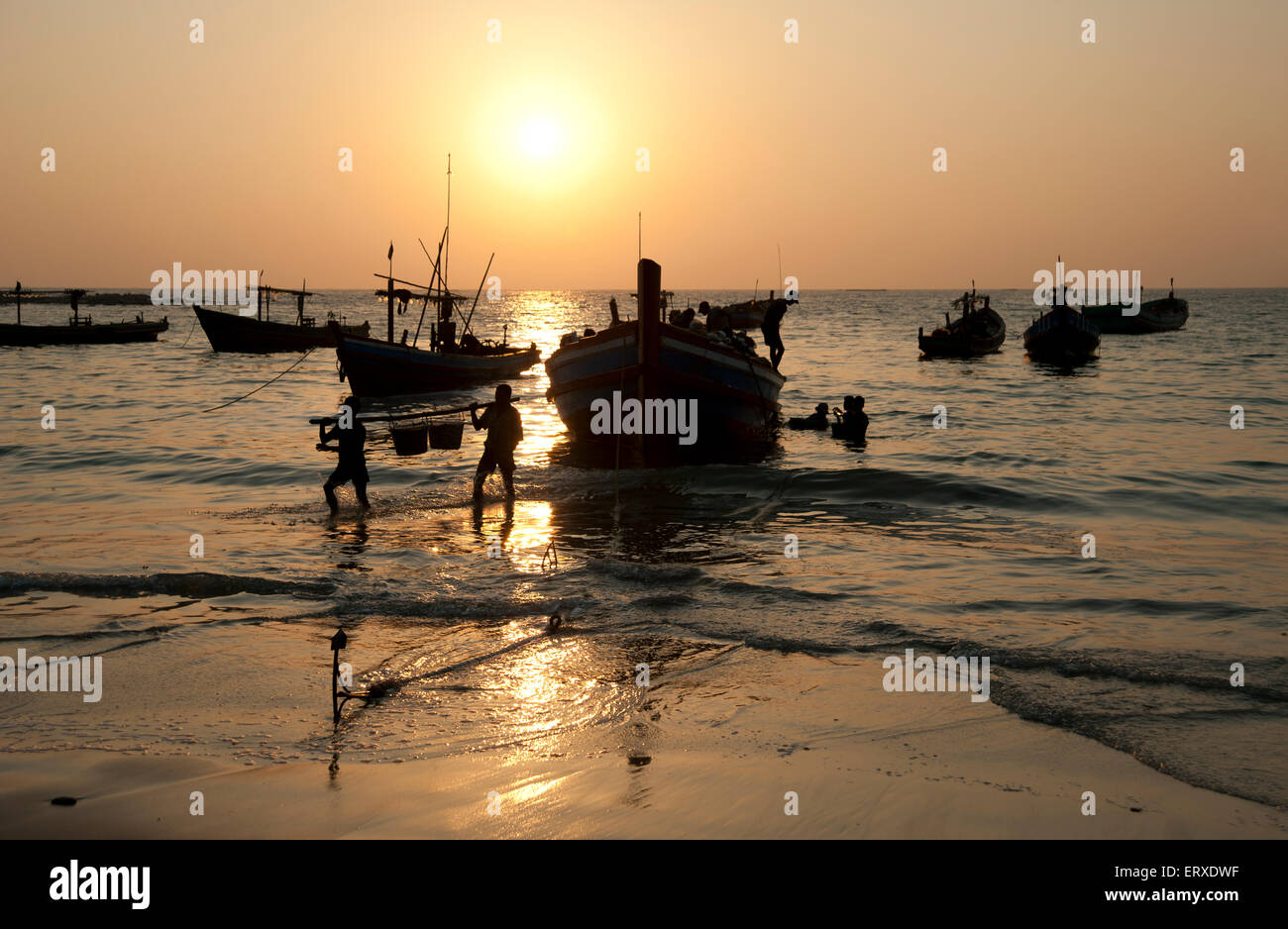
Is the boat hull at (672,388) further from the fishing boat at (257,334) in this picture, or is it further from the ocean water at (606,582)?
the fishing boat at (257,334)

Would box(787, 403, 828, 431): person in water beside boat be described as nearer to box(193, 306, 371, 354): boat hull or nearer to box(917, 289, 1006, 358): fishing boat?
box(917, 289, 1006, 358): fishing boat

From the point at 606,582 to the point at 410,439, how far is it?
5.26 m

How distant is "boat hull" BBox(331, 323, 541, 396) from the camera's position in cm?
3372

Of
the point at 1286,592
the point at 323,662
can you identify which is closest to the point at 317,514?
the point at 323,662

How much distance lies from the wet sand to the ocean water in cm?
30

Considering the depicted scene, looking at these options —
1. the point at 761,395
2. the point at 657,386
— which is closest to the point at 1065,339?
the point at 761,395

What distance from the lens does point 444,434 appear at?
14.9 meters

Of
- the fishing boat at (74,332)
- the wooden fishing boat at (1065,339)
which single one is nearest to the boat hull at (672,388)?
the wooden fishing boat at (1065,339)

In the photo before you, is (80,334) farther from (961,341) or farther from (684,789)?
(684,789)

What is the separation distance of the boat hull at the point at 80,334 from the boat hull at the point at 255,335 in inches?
348

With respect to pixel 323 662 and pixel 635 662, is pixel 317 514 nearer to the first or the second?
pixel 323 662

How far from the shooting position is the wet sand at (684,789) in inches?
189
